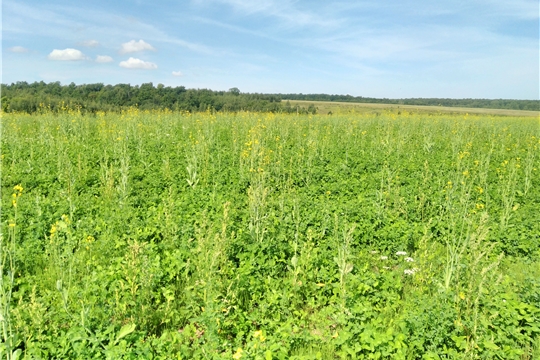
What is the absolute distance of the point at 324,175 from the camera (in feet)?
24.2

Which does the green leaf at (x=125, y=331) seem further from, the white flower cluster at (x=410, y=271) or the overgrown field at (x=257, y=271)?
the white flower cluster at (x=410, y=271)

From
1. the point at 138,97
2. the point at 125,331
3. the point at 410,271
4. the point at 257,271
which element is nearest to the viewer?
the point at 125,331

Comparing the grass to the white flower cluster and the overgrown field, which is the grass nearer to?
the overgrown field

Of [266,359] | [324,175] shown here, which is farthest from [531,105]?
[266,359]

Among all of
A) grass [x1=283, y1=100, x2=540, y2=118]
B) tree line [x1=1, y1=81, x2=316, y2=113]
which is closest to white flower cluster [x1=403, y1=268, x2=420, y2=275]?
grass [x1=283, y1=100, x2=540, y2=118]

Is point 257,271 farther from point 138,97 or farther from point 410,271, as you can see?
point 138,97

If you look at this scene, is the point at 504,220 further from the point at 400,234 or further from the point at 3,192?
the point at 3,192

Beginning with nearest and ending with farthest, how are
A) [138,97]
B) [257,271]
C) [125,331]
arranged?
[125,331] → [257,271] → [138,97]

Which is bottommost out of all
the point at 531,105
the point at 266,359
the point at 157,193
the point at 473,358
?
the point at 473,358

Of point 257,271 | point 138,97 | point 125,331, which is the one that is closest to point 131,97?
point 138,97

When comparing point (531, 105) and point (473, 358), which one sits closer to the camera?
point (473, 358)

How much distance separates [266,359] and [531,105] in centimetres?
8428

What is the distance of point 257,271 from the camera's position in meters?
3.53

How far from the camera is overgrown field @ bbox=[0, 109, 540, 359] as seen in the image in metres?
2.50
